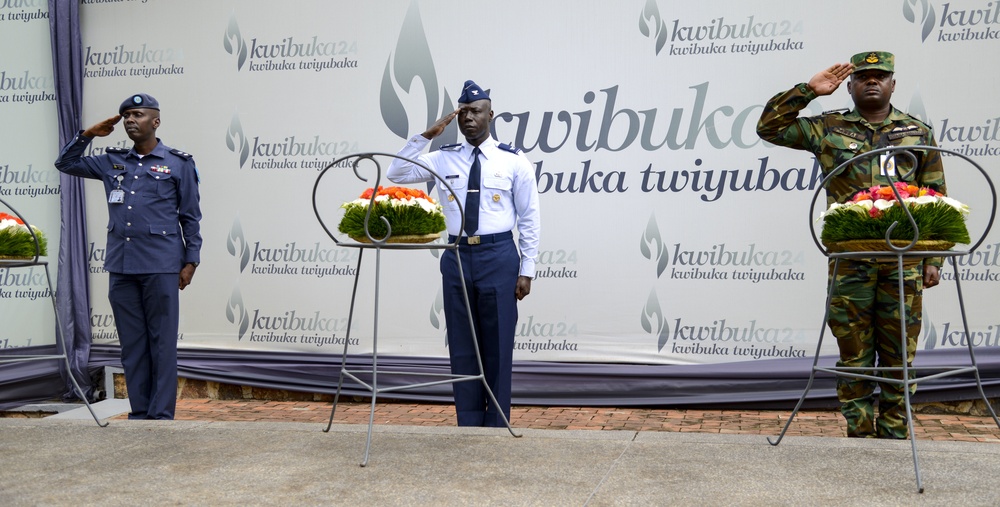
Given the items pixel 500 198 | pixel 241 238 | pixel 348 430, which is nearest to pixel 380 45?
pixel 241 238

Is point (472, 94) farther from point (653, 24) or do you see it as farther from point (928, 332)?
point (928, 332)

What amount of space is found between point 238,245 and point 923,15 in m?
4.60

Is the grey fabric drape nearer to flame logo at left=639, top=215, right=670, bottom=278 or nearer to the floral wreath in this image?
flame logo at left=639, top=215, right=670, bottom=278

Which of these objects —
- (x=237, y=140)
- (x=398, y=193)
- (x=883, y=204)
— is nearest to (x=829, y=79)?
(x=883, y=204)

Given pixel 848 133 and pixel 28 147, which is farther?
pixel 28 147

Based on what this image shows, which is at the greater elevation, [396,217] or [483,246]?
[396,217]

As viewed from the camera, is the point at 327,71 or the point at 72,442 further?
the point at 327,71

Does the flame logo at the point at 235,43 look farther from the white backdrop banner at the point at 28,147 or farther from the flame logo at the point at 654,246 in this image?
the flame logo at the point at 654,246

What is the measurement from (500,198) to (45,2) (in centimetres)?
406

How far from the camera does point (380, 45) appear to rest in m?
6.74

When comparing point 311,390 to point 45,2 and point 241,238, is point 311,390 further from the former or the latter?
point 45,2

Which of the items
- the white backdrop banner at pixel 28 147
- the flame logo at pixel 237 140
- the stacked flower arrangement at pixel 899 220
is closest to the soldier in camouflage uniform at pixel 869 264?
the stacked flower arrangement at pixel 899 220

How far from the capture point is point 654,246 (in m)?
6.35

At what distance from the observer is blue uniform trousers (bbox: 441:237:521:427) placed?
5.04m
